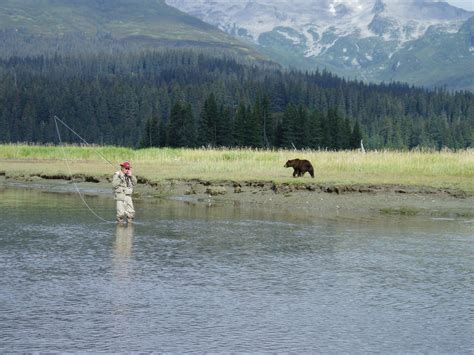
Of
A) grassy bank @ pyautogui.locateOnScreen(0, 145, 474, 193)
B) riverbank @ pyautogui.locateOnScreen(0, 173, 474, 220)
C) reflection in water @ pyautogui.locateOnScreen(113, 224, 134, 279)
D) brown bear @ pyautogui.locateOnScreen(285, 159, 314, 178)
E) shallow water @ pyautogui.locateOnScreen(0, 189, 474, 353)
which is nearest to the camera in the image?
shallow water @ pyautogui.locateOnScreen(0, 189, 474, 353)

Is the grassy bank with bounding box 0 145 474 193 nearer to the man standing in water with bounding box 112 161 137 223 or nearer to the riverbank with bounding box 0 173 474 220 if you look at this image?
the riverbank with bounding box 0 173 474 220

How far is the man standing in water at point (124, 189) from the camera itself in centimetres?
2416

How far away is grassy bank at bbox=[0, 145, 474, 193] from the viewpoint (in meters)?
37.1

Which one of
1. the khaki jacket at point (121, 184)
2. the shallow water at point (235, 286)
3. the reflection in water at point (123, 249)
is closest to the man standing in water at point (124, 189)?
the khaki jacket at point (121, 184)

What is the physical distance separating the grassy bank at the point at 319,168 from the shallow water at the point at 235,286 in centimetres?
1143

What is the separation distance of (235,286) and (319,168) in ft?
92.6

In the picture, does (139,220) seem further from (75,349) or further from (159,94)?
(159,94)

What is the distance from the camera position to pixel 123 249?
63.5ft

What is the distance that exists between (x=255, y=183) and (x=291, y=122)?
67.8 meters

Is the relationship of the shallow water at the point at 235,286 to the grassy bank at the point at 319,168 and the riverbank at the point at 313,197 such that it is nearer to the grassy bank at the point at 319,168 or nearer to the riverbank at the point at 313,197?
the riverbank at the point at 313,197

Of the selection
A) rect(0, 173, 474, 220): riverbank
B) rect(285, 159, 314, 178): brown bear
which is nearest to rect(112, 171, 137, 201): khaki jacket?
rect(0, 173, 474, 220): riverbank

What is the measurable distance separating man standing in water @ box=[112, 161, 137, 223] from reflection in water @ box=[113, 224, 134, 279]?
0.46 metres

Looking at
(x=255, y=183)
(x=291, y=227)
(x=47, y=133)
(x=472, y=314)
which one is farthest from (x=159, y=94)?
(x=472, y=314)

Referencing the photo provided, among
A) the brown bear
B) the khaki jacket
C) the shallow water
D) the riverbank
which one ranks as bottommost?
the shallow water
